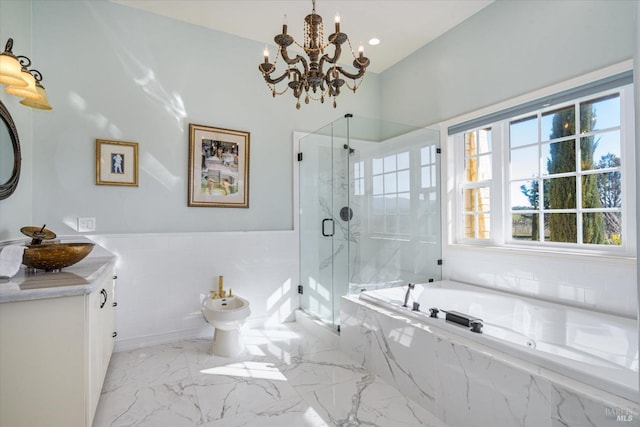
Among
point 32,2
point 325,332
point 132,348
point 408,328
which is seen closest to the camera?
point 408,328

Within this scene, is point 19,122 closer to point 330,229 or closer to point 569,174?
point 330,229

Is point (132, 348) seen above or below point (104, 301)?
below

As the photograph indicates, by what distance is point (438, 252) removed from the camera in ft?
10.1

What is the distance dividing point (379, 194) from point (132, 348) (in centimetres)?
244

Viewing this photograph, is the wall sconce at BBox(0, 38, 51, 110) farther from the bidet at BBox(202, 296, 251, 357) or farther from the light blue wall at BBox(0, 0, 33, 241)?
the bidet at BBox(202, 296, 251, 357)

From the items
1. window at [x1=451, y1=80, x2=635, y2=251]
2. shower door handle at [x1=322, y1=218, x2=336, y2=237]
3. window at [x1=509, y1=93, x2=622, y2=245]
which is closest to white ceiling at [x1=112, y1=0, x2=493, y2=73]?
window at [x1=451, y1=80, x2=635, y2=251]

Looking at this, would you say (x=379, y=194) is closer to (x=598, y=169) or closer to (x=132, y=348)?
(x=598, y=169)

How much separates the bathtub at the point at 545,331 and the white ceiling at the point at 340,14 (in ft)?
7.76

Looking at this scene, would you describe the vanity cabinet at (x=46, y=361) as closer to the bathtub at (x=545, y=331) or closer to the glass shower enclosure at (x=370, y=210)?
the bathtub at (x=545, y=331)

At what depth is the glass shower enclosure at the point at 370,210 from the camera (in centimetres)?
285

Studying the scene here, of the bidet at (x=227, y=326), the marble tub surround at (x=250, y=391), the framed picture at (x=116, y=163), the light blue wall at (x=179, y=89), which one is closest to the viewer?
the marble tub surround at (x=250, y=391)

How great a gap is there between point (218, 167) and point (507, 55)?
103 inches

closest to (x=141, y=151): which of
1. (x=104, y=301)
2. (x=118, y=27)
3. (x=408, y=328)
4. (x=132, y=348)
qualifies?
(x=118, y=27)

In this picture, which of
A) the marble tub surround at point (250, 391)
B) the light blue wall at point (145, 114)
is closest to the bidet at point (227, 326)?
the marble tub surround at point (250, 391)
